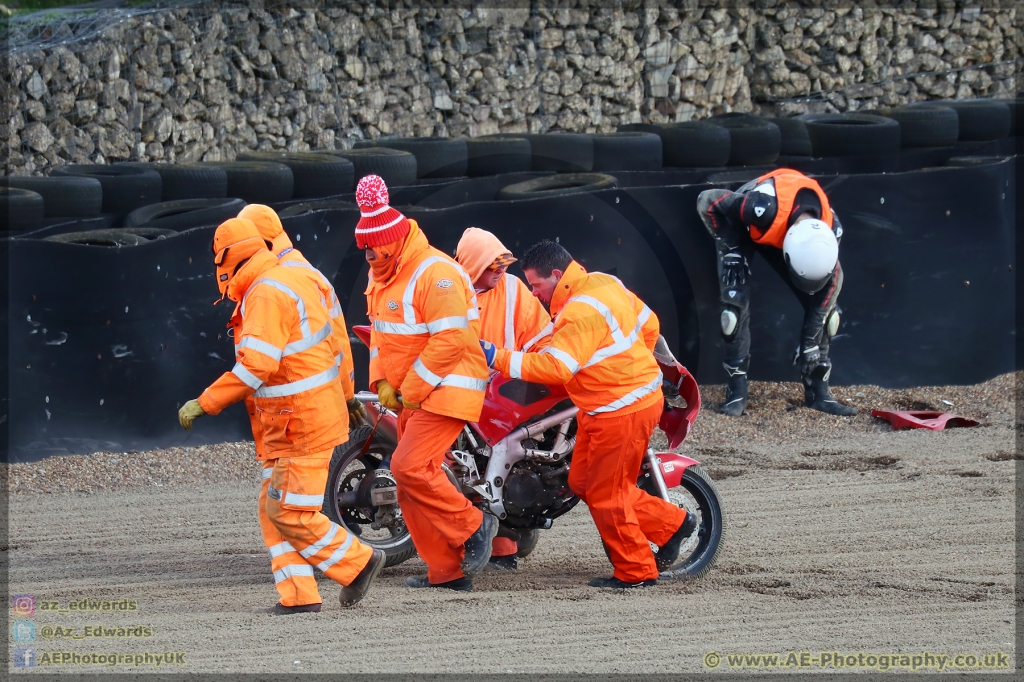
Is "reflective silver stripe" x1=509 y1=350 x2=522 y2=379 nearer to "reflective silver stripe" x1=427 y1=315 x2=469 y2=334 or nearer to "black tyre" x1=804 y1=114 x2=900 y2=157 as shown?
"reflective silver stripe" x1=427 y1=315 x2=469 y2=334

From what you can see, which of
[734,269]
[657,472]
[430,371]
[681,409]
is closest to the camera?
[430,371]

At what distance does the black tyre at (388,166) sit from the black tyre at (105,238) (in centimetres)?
282

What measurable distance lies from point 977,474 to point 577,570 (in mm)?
3473

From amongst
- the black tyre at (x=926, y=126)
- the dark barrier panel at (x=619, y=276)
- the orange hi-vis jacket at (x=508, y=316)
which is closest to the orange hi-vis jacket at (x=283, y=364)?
the orange hi-vis jacket at (x=508, y=316)

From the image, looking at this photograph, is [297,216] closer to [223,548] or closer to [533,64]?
[223,548]

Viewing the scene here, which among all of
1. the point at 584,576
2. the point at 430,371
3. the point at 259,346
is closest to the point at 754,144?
the point at 584,576

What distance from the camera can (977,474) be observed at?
8.17 meters

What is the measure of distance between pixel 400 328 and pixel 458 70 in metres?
12.7

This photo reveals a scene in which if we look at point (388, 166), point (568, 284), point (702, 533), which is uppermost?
point (388, 166)

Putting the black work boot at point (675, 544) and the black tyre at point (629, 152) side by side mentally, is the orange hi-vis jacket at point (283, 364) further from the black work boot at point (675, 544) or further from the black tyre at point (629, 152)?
the black tyre at point (629, 152)

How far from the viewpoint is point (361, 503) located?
639cm

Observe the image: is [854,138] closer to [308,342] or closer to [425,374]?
[425,374]

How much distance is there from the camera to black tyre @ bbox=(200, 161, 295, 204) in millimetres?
10086

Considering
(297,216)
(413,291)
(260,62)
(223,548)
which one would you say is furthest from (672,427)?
(260,62)
